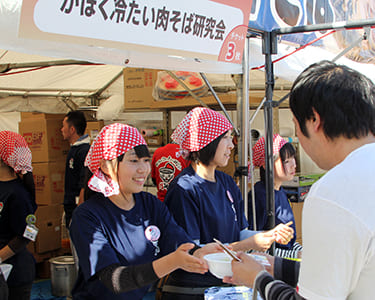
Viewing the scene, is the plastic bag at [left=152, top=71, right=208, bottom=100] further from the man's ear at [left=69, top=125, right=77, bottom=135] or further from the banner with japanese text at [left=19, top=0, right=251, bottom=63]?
the banner with japanese text at [left=19, top=0, right=251, bottom=63]

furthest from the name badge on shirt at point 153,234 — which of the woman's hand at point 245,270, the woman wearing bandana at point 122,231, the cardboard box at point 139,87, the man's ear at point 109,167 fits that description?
the cardboard box at point 139,87

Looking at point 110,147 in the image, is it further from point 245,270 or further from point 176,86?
point 176,86

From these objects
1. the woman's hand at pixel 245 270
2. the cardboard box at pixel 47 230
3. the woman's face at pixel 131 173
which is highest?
the woman's face at pixel 131 173

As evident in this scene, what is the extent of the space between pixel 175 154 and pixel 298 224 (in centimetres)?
179

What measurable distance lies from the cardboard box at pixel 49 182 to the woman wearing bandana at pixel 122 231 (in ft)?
12.2

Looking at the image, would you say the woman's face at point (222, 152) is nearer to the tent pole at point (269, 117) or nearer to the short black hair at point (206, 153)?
the short black hair at point (206, 153)

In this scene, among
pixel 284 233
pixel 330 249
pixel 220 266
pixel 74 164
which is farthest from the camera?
pixel 74 164

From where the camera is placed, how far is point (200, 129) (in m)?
2.43

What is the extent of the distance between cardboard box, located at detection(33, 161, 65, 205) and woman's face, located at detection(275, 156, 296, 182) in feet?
11.0

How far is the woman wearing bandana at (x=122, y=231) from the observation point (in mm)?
1674

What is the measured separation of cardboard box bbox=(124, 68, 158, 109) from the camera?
5.21 m

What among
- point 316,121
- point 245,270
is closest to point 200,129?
point 245,270

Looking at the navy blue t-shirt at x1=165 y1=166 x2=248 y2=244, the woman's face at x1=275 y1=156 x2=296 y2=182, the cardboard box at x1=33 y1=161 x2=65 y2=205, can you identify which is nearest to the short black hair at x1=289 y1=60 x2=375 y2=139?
the navy blue t-shirt at x1=165 y1=166 x2=248 y2=244

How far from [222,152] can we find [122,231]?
89 centimetres
